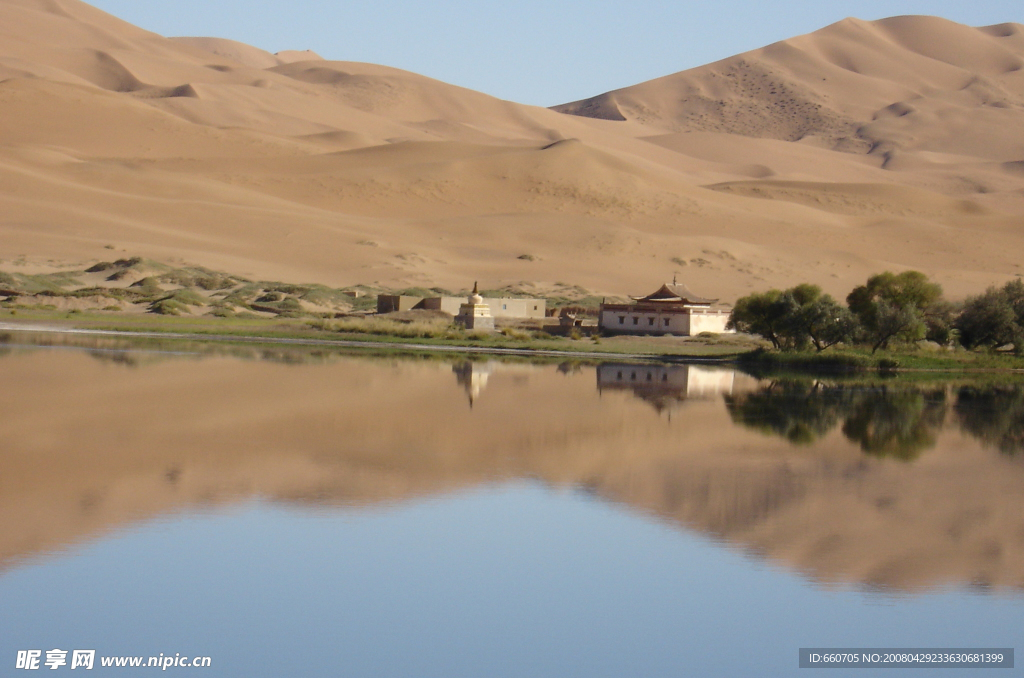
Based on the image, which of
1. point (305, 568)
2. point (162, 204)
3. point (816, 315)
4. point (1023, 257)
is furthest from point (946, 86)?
point (305, 568)

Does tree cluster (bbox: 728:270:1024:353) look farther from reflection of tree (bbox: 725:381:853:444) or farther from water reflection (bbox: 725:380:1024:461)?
reflection of tree (bbox: 725:381:853:444)

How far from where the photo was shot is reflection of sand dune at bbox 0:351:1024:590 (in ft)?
38.1

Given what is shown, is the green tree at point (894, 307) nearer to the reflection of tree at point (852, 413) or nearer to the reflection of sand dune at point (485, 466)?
the reflection of tree at point (852, 413)

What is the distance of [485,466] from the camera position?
51.0 feet

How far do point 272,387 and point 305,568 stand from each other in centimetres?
1324

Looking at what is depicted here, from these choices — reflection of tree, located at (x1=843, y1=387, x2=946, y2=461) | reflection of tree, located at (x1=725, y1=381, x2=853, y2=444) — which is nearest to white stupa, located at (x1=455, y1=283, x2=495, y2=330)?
reflection of tree, located at (x1=725, y1=381, x2=853, y2=444)

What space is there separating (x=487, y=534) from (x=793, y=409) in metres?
12.7

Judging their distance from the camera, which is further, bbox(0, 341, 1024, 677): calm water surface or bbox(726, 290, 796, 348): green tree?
bbox(726, 290, 796, 348): green tree

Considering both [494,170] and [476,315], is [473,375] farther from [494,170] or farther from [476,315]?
[494,170]

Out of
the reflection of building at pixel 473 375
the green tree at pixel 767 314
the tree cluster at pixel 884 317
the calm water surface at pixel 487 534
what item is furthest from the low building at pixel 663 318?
the calm water surface at pixel 487 534

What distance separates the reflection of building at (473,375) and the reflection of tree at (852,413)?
497 cm

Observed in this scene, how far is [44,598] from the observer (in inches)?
356

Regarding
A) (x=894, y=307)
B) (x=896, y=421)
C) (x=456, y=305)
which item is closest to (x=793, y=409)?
(x=896, y=421)

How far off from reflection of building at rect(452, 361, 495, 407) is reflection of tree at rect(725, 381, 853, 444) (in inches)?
195
